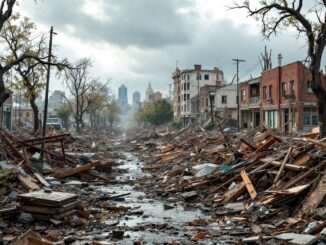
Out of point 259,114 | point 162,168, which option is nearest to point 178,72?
point 259,114

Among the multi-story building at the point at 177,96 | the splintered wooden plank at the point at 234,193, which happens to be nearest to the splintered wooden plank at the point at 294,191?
the splintered wooden plank at the point at 234,193

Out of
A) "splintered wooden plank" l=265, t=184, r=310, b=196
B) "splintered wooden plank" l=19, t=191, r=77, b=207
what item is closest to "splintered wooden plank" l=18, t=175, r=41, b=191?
"splintered wooden plank" l=19, t=191, r=77, b=207

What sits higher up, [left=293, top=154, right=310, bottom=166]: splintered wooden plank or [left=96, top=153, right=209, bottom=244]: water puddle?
[left=293, top=154, right=310, bottom=166]: splintered wooden plank

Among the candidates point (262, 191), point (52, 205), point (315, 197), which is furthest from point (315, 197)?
point (52, 205)

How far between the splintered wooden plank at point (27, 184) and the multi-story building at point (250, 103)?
3779cm

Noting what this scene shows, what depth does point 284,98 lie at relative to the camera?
42.5 m

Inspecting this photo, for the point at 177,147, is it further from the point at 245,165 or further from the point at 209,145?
the point at 245,165

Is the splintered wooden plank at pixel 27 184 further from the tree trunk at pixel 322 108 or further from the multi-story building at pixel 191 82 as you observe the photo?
the multi-story building at pixel 191 82

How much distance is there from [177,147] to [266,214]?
889 inches

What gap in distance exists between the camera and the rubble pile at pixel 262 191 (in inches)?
409

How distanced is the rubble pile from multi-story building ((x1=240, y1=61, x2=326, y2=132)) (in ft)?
59.7

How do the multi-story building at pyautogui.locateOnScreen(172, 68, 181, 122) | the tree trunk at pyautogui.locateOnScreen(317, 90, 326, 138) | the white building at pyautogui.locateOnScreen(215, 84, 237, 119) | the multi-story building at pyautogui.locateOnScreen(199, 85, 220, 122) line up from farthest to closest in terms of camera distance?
the multi-story building at pyautogui.locateOnScreen(172, 68, 181, 122)
the multi-story building at pyautogui.locateOnScreen(199, 85, 220, 122)
the white building at pyautogui.locateOnScreen(215, 84, 237, 119)
the tree trunk at pyautogui.locateOnScreen(317, 90, 326, 138)

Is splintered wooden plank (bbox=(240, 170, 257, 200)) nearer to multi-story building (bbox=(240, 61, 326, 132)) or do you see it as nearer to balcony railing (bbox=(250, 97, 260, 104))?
multi-story building (bbox=(240, 61, 326, 132))

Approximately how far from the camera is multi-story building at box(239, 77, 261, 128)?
168ft
